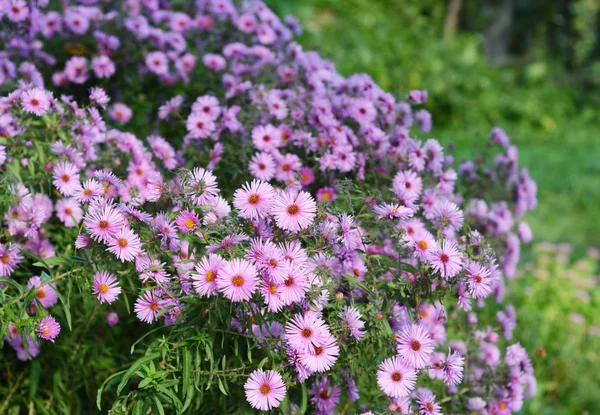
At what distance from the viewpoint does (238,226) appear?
135 cm

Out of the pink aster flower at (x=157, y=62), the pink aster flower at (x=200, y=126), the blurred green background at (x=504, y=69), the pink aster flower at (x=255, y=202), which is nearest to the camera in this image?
the pink aster flower at (x=255, y=202)

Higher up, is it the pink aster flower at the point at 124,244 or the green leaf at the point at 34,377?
the pink aster flower at the point at 124,244

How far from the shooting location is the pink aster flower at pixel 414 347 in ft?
4.46

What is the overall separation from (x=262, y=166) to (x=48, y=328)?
71 cm

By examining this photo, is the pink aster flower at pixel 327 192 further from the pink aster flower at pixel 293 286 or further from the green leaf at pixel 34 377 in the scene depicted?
the green leaf at pixel 34 377

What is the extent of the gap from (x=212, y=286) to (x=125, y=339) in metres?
0.78

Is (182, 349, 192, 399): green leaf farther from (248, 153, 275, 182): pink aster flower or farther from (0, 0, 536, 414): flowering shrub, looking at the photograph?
(248, 153, 275, 182): pink aster flower

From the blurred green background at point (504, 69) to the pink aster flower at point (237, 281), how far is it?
3409mm

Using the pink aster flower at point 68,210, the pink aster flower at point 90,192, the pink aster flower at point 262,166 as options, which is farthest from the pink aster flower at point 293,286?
the pink aster flower at point 68,210

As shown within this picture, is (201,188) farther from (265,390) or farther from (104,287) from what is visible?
(265,390)

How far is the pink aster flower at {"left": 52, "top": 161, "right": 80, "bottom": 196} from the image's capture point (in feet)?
5.43

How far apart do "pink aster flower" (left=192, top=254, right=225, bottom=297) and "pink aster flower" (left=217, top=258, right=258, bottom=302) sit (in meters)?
0.02

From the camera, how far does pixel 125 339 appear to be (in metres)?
1.93

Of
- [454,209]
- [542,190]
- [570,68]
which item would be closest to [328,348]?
[454,209]
